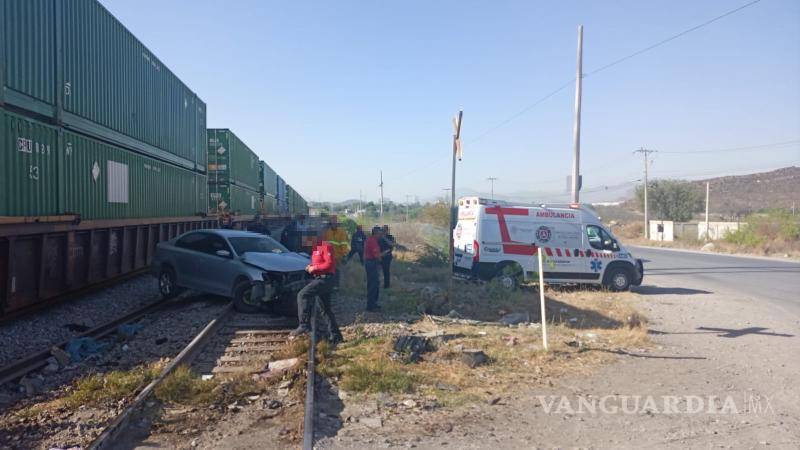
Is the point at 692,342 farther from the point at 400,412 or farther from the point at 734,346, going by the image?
the point at 400,412

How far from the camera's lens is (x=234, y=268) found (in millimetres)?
10562

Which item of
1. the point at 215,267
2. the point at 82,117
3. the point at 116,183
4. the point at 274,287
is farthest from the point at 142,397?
the point at 116,183

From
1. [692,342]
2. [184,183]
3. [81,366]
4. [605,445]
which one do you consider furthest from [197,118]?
[605,445]

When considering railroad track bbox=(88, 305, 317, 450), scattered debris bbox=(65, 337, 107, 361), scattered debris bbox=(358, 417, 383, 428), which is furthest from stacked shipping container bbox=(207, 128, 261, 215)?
scattered debris bbox=(358, 417, 383, 428)

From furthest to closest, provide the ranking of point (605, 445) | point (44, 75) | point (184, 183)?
point (184, 183), point (44, 75), point (605, 445)

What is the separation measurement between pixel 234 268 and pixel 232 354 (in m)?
3.29

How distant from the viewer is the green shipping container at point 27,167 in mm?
8484

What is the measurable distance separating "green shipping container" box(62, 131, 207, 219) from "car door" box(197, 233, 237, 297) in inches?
94.9

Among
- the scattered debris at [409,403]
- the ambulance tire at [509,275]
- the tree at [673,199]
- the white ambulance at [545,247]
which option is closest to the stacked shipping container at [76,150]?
the scattered debris at [409,403]

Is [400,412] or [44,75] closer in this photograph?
[400,412]

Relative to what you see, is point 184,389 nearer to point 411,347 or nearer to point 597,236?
point 411,347

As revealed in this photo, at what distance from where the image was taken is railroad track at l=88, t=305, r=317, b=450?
4.70m

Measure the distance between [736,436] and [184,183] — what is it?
17.5 m

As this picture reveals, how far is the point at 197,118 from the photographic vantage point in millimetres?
21125
